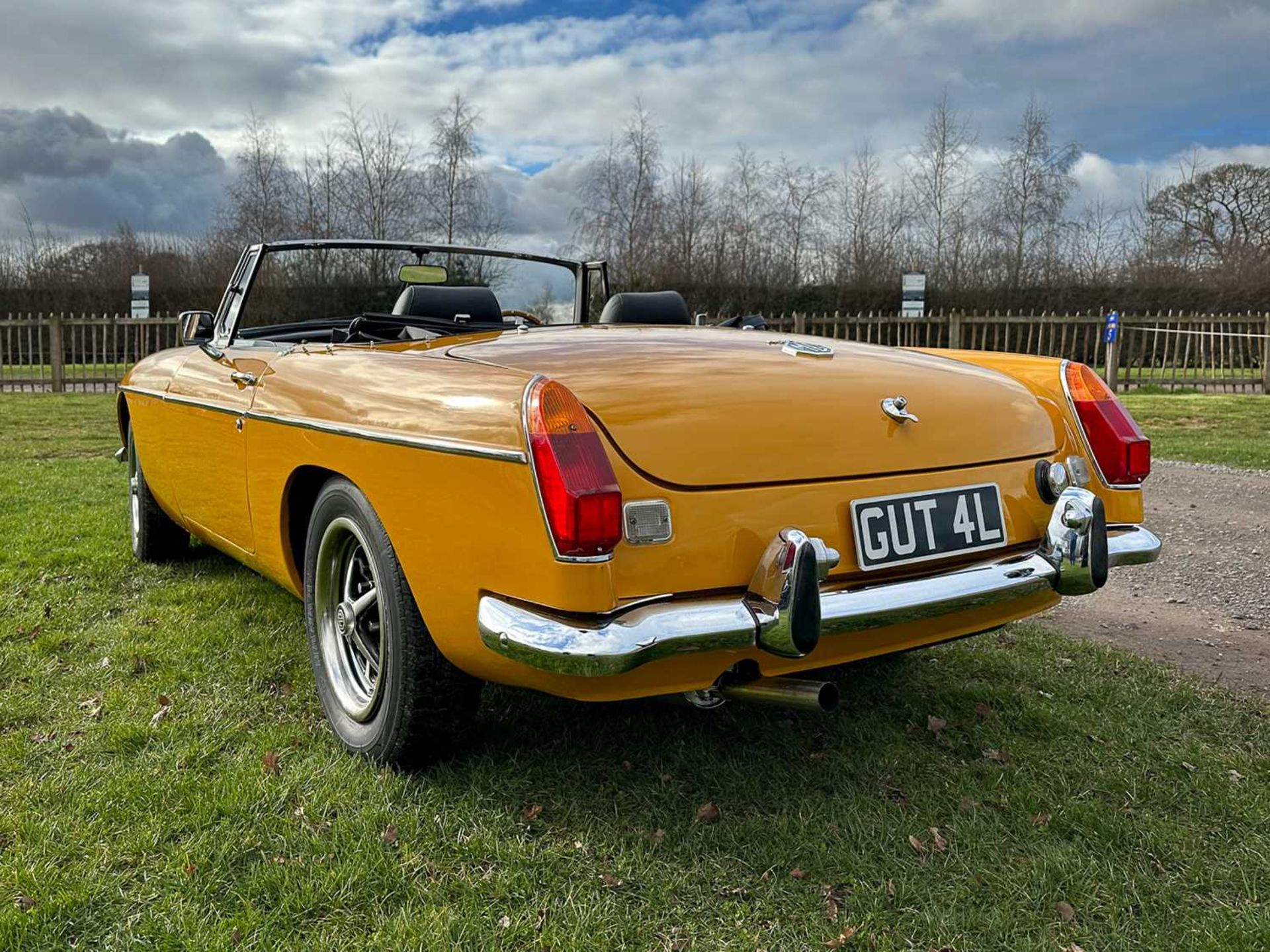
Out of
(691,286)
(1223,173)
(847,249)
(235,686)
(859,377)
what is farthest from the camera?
(1223,173)

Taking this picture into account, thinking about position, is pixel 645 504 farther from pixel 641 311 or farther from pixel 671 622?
pixel 641 311

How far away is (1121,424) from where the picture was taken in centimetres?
267

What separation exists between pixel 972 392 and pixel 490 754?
1622 mm

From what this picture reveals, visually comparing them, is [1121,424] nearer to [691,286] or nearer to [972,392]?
[972,392]

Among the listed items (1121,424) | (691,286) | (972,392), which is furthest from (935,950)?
(691,286)

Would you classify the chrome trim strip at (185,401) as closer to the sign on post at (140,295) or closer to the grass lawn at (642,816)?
the grass lawn at (642,816)

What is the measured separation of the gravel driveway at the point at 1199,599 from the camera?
356 cm

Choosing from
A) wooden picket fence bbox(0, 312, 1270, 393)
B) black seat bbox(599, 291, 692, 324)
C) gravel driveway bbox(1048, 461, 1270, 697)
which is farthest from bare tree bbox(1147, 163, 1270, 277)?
black seat bbox(599, 291, 692, 324)

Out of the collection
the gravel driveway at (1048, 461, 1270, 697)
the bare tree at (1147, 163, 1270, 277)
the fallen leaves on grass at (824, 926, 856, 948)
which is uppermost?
Answer: the bare tree at (1147, 163, 1270, 277)

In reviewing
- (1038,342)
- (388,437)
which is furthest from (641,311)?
(1038,342)

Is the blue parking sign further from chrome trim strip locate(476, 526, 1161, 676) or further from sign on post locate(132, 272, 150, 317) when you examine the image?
sign on post locate(132, 272, 150, 317)

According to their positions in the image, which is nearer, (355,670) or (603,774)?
(603,774)

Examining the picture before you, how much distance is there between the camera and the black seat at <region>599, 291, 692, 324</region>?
3.52m

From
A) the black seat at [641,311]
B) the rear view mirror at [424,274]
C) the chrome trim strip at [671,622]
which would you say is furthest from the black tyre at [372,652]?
the rear view mirror at [424,274]
